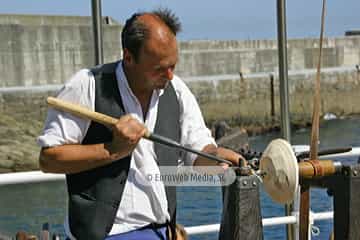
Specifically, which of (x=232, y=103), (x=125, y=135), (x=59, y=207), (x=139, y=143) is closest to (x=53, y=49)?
(x=232, y=103)

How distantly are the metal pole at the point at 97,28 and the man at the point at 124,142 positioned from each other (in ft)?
3.65

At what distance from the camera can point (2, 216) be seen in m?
4.28

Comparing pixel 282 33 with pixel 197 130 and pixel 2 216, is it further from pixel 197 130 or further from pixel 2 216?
pixel 2 216

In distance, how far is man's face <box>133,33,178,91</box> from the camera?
246cm

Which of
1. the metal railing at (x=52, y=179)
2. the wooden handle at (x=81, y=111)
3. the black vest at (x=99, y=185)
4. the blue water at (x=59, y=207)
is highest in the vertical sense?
the wooden handle at (x=81, y=111)

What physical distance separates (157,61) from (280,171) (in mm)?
507

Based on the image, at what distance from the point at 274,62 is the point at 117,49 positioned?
12.0 metres

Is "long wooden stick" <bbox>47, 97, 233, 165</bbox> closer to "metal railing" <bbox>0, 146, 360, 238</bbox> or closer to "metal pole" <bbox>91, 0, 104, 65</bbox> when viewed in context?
"metal railing" <bbox>0, 146, 360, 238</bbox>

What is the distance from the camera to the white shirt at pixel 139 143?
2455 mm

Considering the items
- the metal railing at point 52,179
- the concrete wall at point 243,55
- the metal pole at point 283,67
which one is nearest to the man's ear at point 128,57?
the metal railing at point 52,179

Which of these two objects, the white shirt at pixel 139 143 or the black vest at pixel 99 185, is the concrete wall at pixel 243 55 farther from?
the black vest at pixel 99 185

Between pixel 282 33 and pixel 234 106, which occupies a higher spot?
pixel 282 33

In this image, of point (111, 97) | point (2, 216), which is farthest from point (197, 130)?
point (2, 216)

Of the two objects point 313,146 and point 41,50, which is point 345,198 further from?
point 41,50
